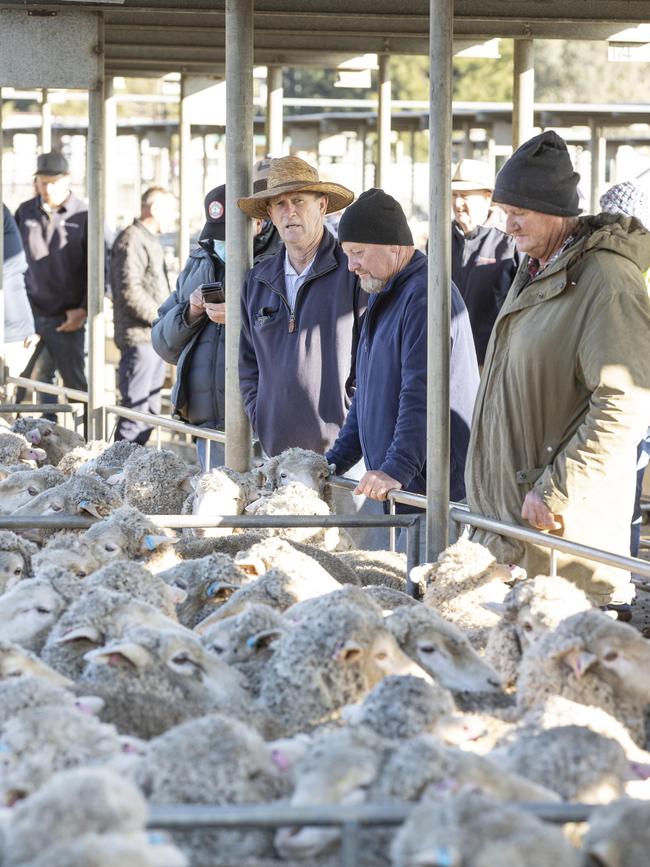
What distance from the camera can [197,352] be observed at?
693cm

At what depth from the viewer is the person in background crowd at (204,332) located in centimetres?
686

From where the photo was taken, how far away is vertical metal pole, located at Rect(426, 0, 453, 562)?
14.8 feet

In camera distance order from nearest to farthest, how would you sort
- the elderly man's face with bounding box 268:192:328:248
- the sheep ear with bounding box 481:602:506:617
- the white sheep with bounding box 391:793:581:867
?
the white sheep with bounding box 391:793:581:867 < the sheep ear with bounding box 481:602:506:617 < the elderly man's face with bounding box 268:192:328:248

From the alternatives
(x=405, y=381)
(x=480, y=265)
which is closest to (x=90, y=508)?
(x=405, y=381)

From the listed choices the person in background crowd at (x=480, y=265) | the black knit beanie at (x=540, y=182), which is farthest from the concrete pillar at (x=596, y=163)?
the black knit beanie at (x=540, y=182)

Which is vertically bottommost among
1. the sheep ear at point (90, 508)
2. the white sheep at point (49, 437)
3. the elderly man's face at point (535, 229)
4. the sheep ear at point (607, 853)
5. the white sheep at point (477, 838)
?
the white sheep at point (49, 437)

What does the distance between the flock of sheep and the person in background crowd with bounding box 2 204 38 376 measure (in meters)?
5.45

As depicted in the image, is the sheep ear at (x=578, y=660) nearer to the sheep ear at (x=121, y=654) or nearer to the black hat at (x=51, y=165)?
the sheep ear at (x=121, y=654)

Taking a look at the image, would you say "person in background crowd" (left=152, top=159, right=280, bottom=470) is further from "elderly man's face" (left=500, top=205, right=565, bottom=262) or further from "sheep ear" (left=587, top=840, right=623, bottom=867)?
"sheep ear" (left=587, top=840, right=623, bottom=867)

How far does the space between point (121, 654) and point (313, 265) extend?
3055 mm

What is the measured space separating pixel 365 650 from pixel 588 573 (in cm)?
137

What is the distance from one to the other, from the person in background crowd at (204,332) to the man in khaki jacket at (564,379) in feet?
8.13

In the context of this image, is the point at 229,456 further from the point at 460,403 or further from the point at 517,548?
the point at 517,548

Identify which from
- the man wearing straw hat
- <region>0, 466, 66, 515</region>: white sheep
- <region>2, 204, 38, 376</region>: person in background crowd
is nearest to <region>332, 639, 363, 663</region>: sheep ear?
the man wearing straw hat
